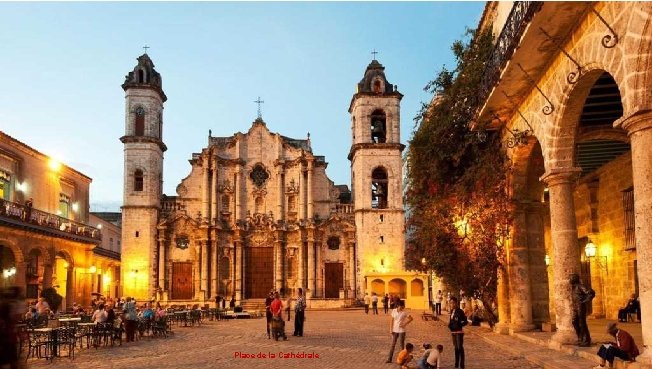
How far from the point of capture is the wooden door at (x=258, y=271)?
136 ft

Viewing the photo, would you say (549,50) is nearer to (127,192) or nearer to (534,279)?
(534,279)

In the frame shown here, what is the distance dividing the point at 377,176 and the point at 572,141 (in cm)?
2875

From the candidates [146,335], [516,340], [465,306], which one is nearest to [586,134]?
[516,340]

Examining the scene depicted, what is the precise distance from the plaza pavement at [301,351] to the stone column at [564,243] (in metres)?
0.63

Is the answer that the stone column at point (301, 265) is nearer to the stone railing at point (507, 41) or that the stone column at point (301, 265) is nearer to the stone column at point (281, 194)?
the stone column at point (281, 194)

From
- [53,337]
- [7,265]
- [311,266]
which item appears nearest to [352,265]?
[311,266]

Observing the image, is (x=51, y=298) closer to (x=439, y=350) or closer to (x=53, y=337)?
(x=53, y=337)

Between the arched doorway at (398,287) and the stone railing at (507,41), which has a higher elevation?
the stone railing at (507,41)

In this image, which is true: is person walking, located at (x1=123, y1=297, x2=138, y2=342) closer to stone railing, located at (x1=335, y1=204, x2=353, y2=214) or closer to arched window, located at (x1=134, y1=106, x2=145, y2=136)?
arched window, located at (x1=134, y1=106, x2=145, y2=136)

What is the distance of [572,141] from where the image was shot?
12133mm

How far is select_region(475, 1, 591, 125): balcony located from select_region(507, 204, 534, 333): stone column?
109 inches

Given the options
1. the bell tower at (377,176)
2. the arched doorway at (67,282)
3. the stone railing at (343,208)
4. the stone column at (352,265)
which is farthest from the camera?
the stone railing at (343,208)

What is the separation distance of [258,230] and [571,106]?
104 ft

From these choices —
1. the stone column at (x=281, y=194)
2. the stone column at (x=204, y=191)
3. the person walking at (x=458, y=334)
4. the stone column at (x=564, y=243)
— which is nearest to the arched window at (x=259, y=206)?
the stone column at (x=281, y=194)
